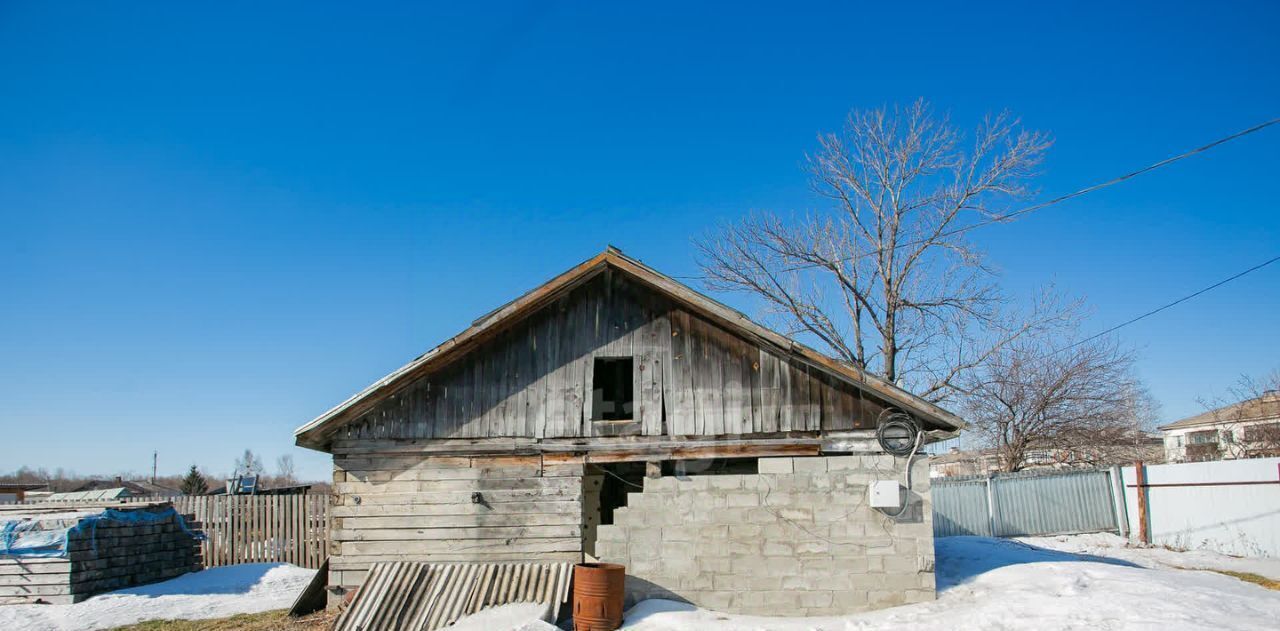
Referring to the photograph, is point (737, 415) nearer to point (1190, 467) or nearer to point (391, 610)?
point (391, 610)

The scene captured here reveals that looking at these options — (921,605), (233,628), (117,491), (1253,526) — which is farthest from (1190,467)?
(117,491)

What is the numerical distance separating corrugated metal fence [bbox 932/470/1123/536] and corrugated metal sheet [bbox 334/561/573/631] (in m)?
16.4

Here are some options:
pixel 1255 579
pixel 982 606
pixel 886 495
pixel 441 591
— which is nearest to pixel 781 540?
pixel 886 495

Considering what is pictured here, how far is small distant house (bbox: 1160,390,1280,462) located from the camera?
2762 centimetres

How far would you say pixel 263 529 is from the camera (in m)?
16.9

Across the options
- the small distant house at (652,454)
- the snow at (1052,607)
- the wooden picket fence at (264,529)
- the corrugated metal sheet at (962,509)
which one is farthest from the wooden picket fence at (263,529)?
the corrugated metal sheet at (962,509)

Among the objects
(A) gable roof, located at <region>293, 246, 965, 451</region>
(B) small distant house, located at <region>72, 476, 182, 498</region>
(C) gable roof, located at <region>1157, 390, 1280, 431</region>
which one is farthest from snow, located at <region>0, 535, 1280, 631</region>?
(C) gable roof, located at <region>1157, 390, 1280, 431</region>

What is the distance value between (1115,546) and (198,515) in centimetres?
2246

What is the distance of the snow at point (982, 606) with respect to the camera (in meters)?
8.63

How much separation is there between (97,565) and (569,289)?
380 inches

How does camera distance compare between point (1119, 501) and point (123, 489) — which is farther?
point (1119, 501)

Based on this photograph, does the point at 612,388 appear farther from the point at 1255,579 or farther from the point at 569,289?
the point at 1255,579

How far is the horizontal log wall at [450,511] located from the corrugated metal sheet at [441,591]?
0.27m

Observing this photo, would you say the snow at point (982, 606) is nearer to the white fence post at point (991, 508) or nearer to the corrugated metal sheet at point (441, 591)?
the corrugated metal sheet at point (441, 591)
